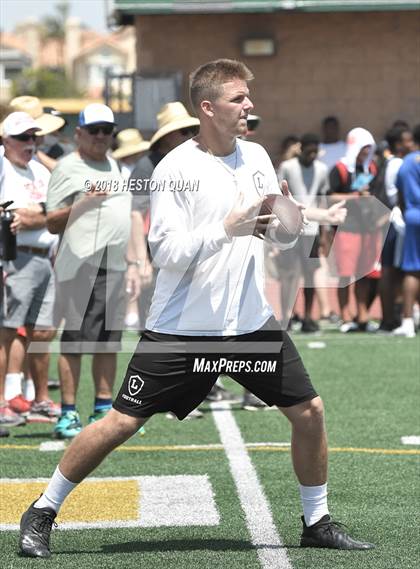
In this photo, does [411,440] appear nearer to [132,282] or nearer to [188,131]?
[132,282]

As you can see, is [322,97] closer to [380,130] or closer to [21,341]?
[380,130]

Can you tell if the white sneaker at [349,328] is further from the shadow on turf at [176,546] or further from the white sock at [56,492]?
the white sock at [56,492]

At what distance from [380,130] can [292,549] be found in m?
13.8

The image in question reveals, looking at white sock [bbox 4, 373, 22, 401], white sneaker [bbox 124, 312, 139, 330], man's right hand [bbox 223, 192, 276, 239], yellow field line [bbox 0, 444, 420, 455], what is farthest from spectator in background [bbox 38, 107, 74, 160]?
man's right hand [bbox 223, 192, 276, 239]

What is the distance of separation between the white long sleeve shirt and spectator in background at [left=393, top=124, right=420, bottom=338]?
832 centimetres

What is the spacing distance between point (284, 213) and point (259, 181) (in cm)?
38

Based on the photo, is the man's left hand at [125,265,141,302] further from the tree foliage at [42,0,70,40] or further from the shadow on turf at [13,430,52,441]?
the tree foliage at [42,0,70,40]

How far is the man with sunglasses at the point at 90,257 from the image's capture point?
8.55 m

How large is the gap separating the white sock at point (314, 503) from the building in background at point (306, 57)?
13357 mm

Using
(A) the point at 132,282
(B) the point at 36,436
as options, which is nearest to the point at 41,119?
(A) the point at 132,282

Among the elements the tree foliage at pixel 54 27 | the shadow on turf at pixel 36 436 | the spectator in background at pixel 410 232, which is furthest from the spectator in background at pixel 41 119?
the tree foliage at pixel 54 27

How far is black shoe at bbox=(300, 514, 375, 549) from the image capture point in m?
5.77

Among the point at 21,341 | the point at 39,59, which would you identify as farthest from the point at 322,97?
the point at 39,59

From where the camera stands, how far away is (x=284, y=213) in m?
5.41
